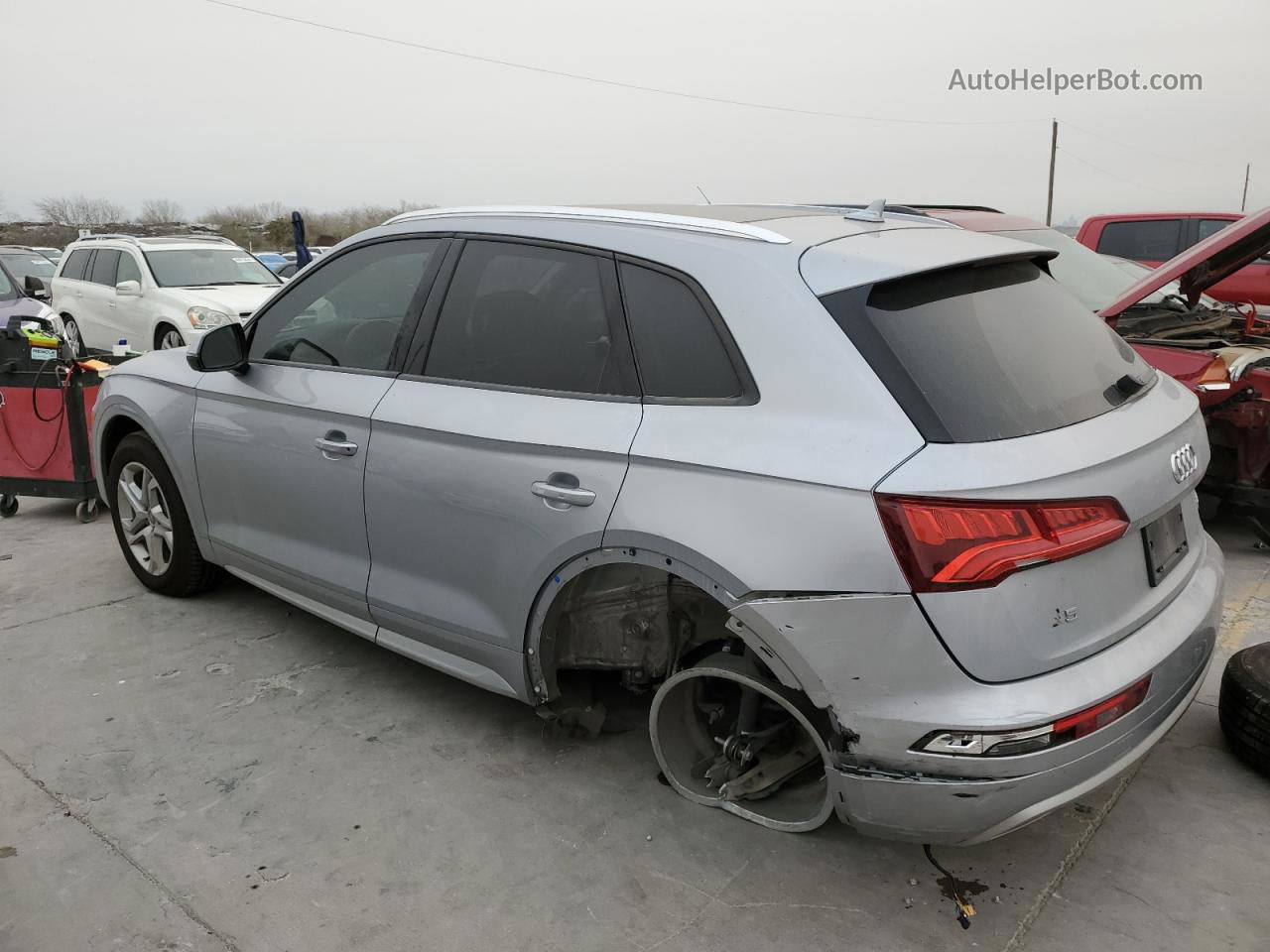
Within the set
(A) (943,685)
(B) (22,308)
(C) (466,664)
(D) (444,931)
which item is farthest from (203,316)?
(A) (943,685)

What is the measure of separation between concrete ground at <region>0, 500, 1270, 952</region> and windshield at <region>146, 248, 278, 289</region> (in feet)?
28.5

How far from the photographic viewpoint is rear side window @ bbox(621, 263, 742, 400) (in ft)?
8.30

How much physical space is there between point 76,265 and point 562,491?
12653 mm

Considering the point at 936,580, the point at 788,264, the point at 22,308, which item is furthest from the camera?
the point at 22,308

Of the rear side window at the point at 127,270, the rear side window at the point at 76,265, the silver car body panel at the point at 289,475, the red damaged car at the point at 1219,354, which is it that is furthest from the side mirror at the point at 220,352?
the rear side window at the point at 76,265

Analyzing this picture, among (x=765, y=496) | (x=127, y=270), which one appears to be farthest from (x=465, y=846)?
(x=127, y=270)

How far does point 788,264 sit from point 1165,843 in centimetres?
195

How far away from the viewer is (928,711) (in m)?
2.17

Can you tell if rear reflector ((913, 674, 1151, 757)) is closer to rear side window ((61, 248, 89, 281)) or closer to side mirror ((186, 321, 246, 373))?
side mirror ((186, 321, 246, 373))

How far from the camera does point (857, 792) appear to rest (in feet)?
7.62

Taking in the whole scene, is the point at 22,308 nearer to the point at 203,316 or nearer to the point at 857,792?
the point at 203,316

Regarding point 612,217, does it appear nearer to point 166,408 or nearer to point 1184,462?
point 1184,462

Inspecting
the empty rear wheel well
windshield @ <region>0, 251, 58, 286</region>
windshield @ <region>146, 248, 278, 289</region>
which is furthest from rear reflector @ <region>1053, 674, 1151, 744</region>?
windshield @ <region>0, 251, 58, 286</region>

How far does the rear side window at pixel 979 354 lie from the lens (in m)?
2.23
